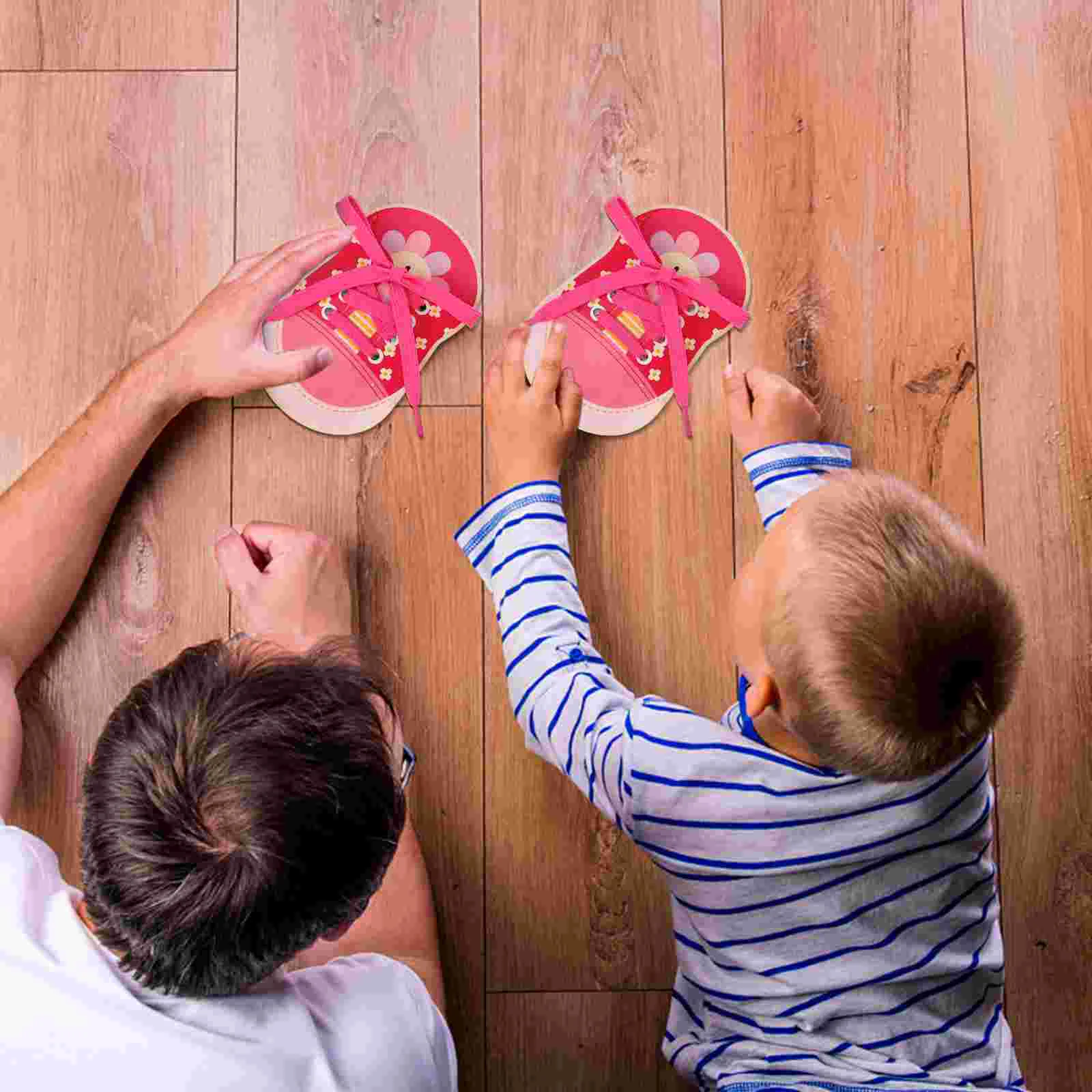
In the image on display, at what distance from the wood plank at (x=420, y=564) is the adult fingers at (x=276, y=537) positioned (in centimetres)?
3

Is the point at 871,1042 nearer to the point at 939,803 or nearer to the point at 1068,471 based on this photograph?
the point at 939,803

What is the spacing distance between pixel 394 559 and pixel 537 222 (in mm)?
319

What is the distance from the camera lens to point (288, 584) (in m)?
0.81

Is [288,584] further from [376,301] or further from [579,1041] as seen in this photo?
[579,1041]

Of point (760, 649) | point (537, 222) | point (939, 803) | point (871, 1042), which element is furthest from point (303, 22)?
point (871, 1042)

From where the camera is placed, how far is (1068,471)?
2.85ft

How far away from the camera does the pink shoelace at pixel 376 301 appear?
848 mm

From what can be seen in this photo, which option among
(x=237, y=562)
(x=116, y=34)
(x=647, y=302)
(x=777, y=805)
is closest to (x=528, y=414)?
(x=647, y=302)

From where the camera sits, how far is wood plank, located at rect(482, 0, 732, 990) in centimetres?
83

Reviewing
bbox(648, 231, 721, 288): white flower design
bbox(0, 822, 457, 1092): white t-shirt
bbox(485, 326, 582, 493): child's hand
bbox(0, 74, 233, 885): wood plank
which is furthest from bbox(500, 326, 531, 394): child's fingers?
bbox(0, 822, 457, 1092): white t-shirt

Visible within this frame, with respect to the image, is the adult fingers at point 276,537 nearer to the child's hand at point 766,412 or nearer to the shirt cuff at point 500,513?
the shirt cuff at point 500,513

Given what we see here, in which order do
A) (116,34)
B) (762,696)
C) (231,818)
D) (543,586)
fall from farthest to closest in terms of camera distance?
(116,34) → (543,586) → (762,696) → (231,818)

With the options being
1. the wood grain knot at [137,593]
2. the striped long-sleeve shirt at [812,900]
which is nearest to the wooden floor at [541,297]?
the wood grain knot at [137,593]

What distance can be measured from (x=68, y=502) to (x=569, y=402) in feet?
1.36
